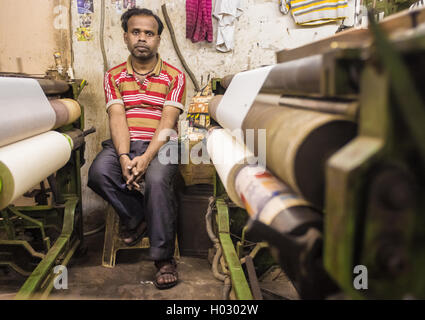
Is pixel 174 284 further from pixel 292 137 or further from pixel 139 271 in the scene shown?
pixel 292 137

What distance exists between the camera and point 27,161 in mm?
1191

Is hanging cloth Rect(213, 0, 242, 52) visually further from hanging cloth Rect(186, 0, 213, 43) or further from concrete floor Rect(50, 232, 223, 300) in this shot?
concrete floor Rect(50, 232, 223, 300)

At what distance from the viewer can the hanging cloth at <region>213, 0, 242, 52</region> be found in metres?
2.71

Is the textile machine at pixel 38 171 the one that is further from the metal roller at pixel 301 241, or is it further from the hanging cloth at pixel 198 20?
the hanging cloth at pixel 198 20

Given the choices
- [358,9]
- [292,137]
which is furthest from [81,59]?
[292,137]

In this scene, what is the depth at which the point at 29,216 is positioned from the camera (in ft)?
7.02

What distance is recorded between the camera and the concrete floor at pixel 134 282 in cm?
185

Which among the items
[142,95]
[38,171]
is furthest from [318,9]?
[38,171]

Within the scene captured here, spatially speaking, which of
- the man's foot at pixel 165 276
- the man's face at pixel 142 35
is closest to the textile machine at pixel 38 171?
the man's face at pixel 142 35

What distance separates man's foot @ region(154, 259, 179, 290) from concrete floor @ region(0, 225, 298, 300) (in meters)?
0.03

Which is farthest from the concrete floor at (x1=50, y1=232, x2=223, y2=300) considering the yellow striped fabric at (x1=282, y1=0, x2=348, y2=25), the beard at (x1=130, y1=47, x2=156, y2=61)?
the yellow striped fabric at (x1=282, y1=0, x2=348, y2=25)
